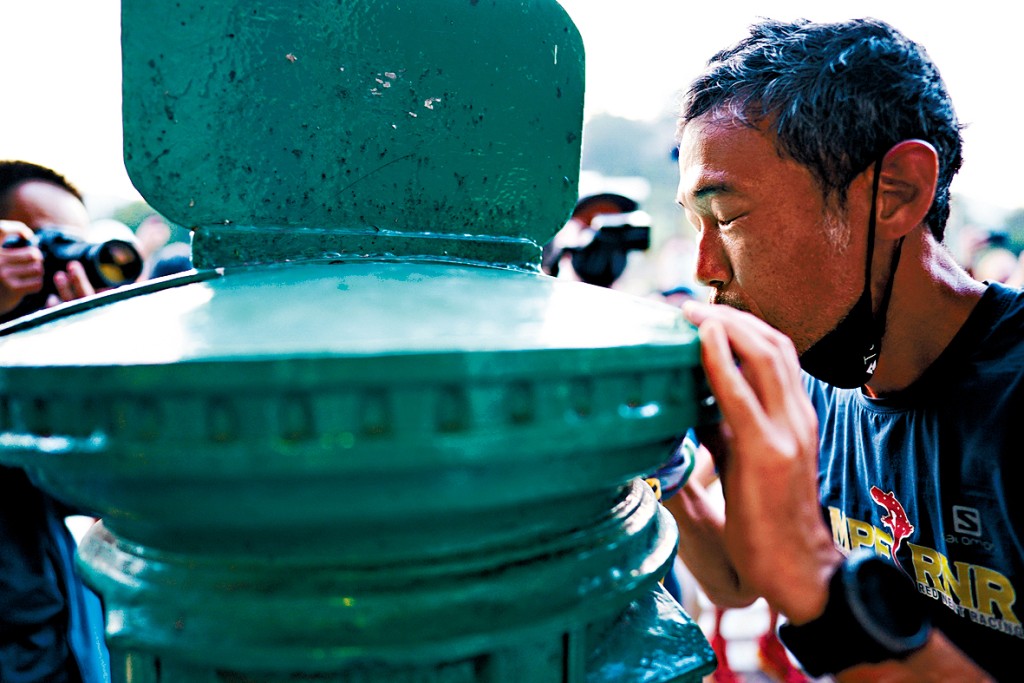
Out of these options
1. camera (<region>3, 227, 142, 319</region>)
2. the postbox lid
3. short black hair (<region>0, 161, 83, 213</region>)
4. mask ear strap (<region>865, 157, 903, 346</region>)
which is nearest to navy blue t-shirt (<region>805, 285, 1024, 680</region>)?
mask ear strap (<region>865, 157, 903, 346</region>)

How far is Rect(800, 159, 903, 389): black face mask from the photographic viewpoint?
1.43 m

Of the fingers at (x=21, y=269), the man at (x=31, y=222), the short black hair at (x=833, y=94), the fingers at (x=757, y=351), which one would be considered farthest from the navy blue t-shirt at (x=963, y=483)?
the fingers at (x=21, y=269)

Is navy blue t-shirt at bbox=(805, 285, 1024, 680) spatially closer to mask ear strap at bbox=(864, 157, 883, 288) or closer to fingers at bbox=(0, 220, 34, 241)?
mask ear strap at bbox=(864, 157, 883, 288)

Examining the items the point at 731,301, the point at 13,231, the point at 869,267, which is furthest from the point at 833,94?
the point at 13,231

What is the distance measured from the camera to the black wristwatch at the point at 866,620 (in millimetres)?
772

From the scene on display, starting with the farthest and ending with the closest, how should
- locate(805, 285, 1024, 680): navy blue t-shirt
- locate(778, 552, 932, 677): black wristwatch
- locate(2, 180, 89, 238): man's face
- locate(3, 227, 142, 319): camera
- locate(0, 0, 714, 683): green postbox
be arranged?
locate(2, 180, 89, 238): man's face, locate(3, 227, 142, 319): camera, locate(805, 285, 1024, 680): navy blue t-shirt, locate(778, 552, 932, 677): black wristwatch, locate(0, 0, 714, 683): green postbox

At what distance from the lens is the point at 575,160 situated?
94 centimetres

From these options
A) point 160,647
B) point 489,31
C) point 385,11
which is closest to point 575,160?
point 489,31

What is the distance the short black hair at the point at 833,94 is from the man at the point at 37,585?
1.73 meters

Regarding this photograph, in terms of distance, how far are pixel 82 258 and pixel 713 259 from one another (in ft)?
5.23

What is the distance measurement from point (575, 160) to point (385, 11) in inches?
12.5

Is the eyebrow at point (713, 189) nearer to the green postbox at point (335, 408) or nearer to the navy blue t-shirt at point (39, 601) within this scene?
the green postbox at point (335, 408)

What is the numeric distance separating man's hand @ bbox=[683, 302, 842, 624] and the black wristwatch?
0.06ft

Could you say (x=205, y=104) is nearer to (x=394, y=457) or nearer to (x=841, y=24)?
(x=394, y=457)
